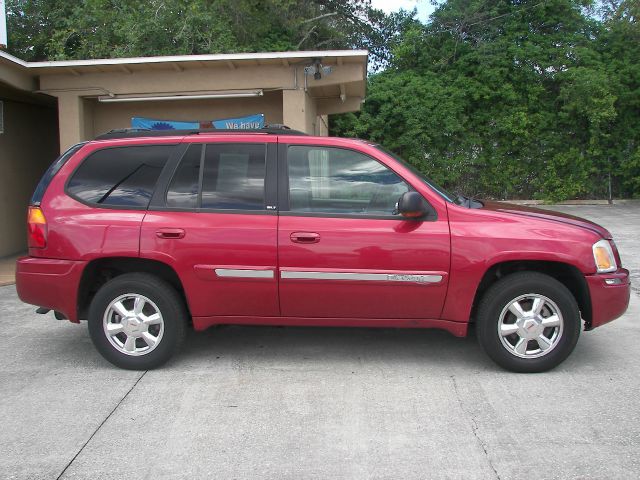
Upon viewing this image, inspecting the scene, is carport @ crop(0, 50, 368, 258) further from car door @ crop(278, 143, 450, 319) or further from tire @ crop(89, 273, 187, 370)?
tire @ crop(89, 273, 187, 370)

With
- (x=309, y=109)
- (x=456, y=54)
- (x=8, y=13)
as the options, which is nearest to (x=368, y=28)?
(x=456, y=54)

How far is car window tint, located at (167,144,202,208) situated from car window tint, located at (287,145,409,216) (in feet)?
2.47

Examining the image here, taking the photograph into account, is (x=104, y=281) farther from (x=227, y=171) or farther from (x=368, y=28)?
(x=368, y=28)

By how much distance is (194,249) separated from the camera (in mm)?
4746

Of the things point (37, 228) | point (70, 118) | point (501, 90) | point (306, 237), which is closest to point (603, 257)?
point (306, 237)

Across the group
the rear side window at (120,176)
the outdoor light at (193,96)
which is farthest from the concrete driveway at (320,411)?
the outdoor light at (193,96)

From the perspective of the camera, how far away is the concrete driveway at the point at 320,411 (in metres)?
3.51

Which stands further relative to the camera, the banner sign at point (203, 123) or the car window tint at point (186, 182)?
the banner sign at point (203, 123)

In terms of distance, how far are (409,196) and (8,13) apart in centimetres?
1806

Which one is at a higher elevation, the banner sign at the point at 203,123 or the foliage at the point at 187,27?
the foliage at the point at 187,27

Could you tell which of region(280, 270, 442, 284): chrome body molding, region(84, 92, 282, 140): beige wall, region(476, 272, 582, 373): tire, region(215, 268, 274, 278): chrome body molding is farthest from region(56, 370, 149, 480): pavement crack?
region(84, 92, 282, 140): beige wall

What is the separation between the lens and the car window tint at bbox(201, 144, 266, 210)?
4.87 metres

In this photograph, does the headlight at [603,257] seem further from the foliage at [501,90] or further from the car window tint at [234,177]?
the foliage at [501,90]

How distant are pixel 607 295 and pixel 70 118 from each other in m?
8.48
